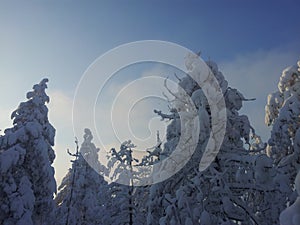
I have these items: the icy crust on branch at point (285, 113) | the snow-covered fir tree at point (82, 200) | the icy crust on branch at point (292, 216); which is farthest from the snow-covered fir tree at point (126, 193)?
the icy crust on branch at point (292, 216)

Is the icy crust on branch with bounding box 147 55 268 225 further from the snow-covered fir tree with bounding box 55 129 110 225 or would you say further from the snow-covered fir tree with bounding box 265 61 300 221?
the snow-covered fir tree with bounding box 55 129 110 225

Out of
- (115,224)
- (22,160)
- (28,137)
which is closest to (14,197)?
(22,160)

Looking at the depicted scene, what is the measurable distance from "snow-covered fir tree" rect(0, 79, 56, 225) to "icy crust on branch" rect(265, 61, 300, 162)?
43.5ft

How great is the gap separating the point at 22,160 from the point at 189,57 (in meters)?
11.7

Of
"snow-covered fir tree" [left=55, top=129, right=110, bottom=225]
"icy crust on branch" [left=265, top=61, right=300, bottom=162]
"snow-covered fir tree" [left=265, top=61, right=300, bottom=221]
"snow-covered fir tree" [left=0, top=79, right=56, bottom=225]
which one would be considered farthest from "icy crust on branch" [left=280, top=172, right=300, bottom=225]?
"snow-covered fir tree" [left=55, top=129, right=110, bottom=225]

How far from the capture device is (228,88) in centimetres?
1073

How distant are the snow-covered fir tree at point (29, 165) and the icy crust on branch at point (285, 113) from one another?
13.3 metres

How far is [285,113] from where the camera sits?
14.5 metres

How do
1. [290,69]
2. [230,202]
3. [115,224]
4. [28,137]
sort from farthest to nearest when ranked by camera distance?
[115,224] → [28,137] → [290,69] → [230,202]

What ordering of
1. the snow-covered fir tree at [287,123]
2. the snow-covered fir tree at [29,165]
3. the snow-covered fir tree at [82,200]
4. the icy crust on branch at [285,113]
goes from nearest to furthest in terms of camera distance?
the snow-covered fir tree at [287,123] → the icy crust on branch at [285,113] → the snow-covered fir tree at [29,165] → the snow-covered fir tree at [82,200]

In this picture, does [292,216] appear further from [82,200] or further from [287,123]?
[82,200]

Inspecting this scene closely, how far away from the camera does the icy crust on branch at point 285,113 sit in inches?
571

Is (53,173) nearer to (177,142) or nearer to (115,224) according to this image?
(115,224)

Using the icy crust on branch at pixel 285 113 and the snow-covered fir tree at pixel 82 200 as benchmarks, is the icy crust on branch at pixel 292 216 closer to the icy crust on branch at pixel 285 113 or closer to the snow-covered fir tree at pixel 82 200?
the icy crust on branch at pixel 285 113
